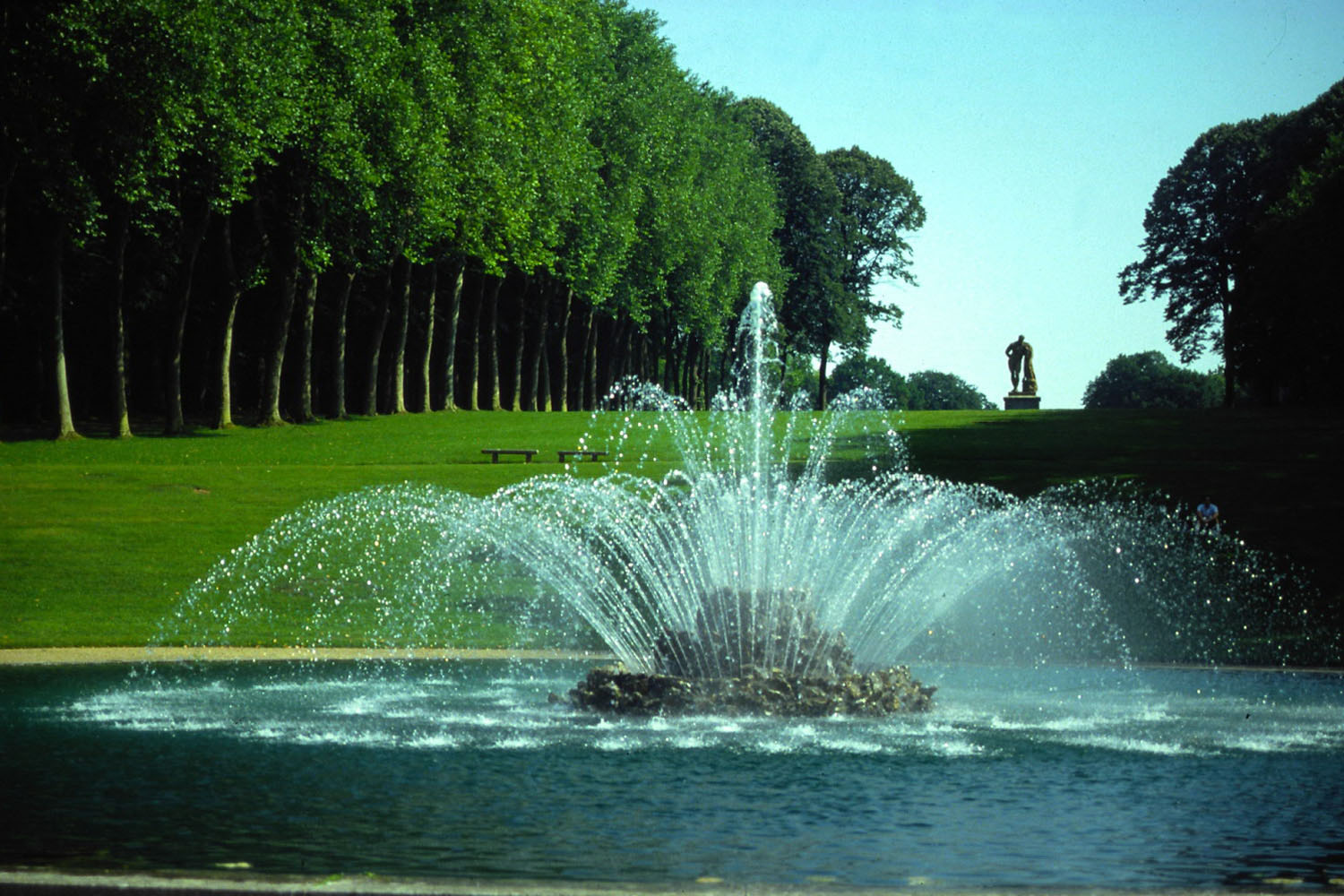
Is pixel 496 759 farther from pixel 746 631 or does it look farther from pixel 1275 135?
pixel 1275 135

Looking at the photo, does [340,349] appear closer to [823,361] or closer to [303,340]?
[303,340]

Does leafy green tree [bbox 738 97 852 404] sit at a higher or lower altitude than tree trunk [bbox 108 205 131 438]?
higher

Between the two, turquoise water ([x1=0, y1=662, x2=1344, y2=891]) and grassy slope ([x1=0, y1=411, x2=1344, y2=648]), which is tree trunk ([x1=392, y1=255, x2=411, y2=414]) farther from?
turquoise water ([x1=0, y1=662, x2=1344, y2=891])

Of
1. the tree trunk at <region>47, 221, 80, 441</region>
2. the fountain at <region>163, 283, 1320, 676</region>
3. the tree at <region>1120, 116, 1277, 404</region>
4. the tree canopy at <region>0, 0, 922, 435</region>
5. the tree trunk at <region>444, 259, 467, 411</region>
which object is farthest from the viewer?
the tree at <region>1120, 116, 1277, 404</region>

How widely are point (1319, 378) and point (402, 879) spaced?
7710 centimetres

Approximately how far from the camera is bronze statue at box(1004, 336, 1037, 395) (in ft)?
246

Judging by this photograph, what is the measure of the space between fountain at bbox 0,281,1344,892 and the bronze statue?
139ft

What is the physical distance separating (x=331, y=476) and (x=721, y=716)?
2239 cm

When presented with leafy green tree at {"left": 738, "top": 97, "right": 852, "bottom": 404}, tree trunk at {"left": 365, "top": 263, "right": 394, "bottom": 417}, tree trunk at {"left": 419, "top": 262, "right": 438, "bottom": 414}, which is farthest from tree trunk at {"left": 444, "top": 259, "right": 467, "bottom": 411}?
leafy green tree at {"left": 738, "top": 97, "right": 852, "bottom": 404}

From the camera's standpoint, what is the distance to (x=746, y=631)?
17.7 metres

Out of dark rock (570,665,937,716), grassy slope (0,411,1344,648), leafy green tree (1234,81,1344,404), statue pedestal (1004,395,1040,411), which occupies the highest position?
leafy green tree (1234,81,1344,404)

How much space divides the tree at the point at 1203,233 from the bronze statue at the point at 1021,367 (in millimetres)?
19086

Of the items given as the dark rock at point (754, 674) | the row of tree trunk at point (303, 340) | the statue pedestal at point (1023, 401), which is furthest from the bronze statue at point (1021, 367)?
the dark rock at point (754, 674)

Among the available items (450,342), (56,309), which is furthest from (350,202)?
(450,342)
